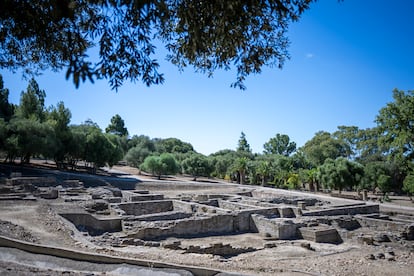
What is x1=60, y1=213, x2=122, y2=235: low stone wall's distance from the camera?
15.5 meters

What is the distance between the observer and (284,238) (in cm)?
1673

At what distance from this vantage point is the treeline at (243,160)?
2666 cm

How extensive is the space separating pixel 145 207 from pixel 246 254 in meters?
9.23

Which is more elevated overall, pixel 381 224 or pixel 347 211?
pixel 347 211

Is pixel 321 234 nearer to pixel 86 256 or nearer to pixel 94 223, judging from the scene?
pixel 94 223

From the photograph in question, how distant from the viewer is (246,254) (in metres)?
Result: 13.2

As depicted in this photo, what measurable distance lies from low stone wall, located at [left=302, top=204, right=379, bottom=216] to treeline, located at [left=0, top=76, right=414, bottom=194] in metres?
3.19

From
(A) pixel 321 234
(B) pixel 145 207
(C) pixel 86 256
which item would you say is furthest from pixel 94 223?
(A) pixel 321 234

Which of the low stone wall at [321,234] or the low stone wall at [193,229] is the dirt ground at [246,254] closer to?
the low stone wall at [321,234]

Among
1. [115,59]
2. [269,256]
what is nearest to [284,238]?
[269,256]

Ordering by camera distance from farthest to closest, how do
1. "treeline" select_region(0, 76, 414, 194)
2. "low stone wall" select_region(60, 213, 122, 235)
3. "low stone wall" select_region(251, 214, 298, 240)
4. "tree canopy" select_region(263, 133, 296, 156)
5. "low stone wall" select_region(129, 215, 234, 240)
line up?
"tree canopy" select_region(263, 133, 296, 156)
"treeline" select_region(0, 76, 414, 194)
"low stone wall" select_region(251, 214, 298, 240)
"low stone wall" select_region(60, 213, 122, 235)
"low stone wall" select_region(129, 215, 234, 240)

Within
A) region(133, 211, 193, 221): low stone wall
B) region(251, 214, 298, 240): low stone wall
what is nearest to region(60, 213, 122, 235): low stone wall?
region(133, 211, 193, 221): low stone wall

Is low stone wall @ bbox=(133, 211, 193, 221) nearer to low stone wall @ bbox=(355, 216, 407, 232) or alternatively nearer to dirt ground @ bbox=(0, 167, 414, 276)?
dirt ground @ bbox=(0, 167, 414, 276)

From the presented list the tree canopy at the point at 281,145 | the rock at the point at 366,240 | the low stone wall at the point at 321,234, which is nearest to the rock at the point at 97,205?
the low stone wall at the point at 321,234
